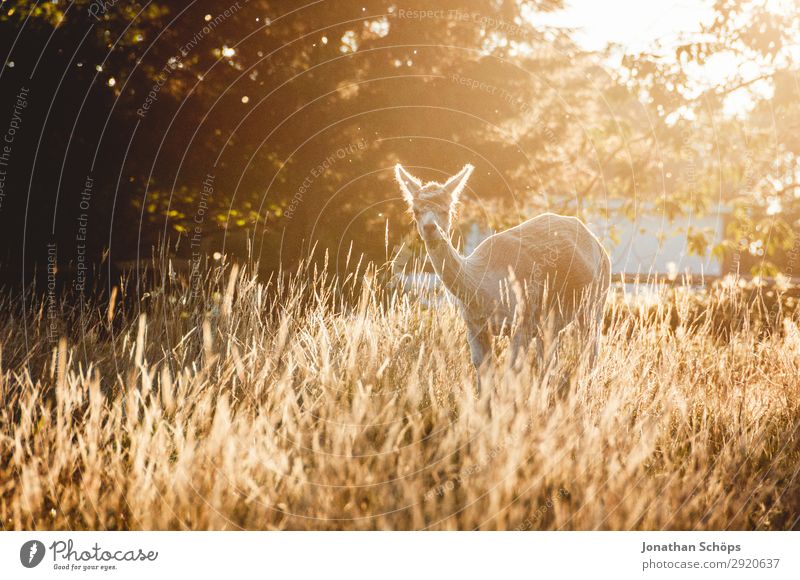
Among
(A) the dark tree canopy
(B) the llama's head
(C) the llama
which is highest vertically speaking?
(A) the dark tree canopy

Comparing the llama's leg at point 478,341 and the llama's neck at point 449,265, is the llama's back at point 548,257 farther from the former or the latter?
the llama's leg at point 478,341

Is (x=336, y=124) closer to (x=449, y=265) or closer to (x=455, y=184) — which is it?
(x=455, y=184)

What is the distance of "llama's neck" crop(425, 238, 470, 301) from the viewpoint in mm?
4742

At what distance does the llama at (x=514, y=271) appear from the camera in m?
4.62

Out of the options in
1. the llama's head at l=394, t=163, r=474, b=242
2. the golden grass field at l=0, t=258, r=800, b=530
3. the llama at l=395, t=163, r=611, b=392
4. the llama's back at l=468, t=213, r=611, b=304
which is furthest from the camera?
the llama's back at l=468, t=213, r=611, b=304

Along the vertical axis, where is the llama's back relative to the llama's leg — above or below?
above

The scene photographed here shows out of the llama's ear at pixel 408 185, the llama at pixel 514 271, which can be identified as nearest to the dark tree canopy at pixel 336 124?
the llama at pixel 514 271

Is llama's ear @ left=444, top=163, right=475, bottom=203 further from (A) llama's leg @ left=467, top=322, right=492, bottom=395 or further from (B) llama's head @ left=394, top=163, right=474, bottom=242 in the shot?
(A) llama's leg @ left=467, top=322, right=492, bottom=395

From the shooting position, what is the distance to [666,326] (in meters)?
5.01

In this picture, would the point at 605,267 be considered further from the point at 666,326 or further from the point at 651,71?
the point at 651,71

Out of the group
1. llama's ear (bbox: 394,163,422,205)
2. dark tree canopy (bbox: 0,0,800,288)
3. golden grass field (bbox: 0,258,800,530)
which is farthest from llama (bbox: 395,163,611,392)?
dark tree canopy (bbox: 0,0,800,288)

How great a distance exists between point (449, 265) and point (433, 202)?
1.68 feet

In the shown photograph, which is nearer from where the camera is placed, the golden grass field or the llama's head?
the golden grass field

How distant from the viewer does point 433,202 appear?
4570 mm
